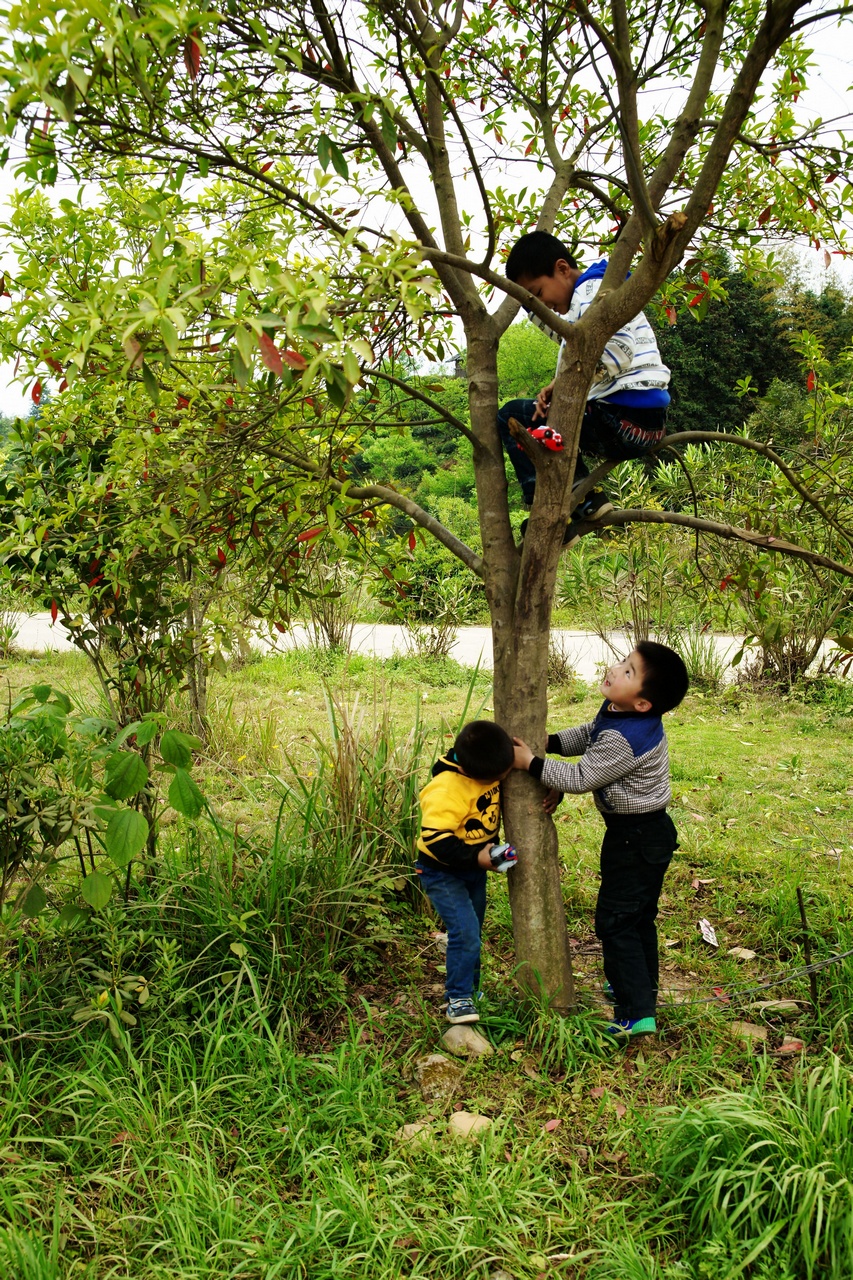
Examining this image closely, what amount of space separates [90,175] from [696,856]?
3.79 m

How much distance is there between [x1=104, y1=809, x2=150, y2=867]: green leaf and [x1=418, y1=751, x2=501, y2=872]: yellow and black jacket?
0.90 metres

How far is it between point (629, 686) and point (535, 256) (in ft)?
4.44

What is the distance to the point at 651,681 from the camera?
2.87 metres

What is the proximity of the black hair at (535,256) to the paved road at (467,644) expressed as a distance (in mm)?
5469

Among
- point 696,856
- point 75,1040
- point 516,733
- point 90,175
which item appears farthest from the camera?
point 696,856

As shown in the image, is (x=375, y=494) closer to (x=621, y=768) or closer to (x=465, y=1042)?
(x=621, y=768)

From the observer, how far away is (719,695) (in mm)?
8047

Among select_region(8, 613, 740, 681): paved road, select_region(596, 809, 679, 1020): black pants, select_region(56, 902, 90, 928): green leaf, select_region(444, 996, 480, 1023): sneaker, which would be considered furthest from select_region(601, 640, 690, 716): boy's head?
select_region(8, 613, 740, 681): paved road

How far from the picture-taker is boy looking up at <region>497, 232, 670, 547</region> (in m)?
2.79

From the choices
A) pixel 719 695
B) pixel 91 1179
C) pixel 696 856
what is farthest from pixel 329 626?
pixel 91 1179

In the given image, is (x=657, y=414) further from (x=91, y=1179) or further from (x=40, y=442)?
(x=91, y=1179)

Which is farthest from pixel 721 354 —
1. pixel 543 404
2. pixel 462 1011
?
pixel 462 1011

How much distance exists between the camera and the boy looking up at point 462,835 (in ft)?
9.05

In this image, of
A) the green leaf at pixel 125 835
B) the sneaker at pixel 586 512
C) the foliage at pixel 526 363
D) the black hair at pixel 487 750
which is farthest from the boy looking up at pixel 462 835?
the foliage at pixel 526 363
